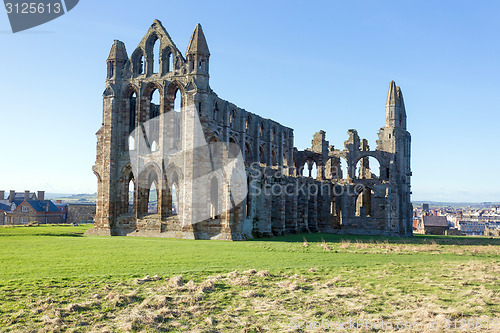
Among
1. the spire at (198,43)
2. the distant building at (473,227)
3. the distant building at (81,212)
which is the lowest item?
the distant building at (473,227)

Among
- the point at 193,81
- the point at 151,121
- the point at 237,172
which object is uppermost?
the point at 193,81

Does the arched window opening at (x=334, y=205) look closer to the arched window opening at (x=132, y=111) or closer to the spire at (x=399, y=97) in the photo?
the spire at (x=399, y=97)

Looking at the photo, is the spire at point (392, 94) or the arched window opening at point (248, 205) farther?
the spire at point (392, 94)

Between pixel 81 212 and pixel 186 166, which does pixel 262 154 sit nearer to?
pixel 186 166

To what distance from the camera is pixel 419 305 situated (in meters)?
11.4

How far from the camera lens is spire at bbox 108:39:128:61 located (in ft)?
115

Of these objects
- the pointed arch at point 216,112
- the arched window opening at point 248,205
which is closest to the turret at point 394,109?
the pointed arch at point 216,112

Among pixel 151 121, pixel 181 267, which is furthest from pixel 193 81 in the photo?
pixel 181 267

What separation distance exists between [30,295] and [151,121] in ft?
80.2

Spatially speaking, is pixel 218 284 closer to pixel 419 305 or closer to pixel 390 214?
pixel 419 305

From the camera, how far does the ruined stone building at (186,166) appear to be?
30625 millimetres

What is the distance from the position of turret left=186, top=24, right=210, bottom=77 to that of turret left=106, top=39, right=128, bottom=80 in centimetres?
600
